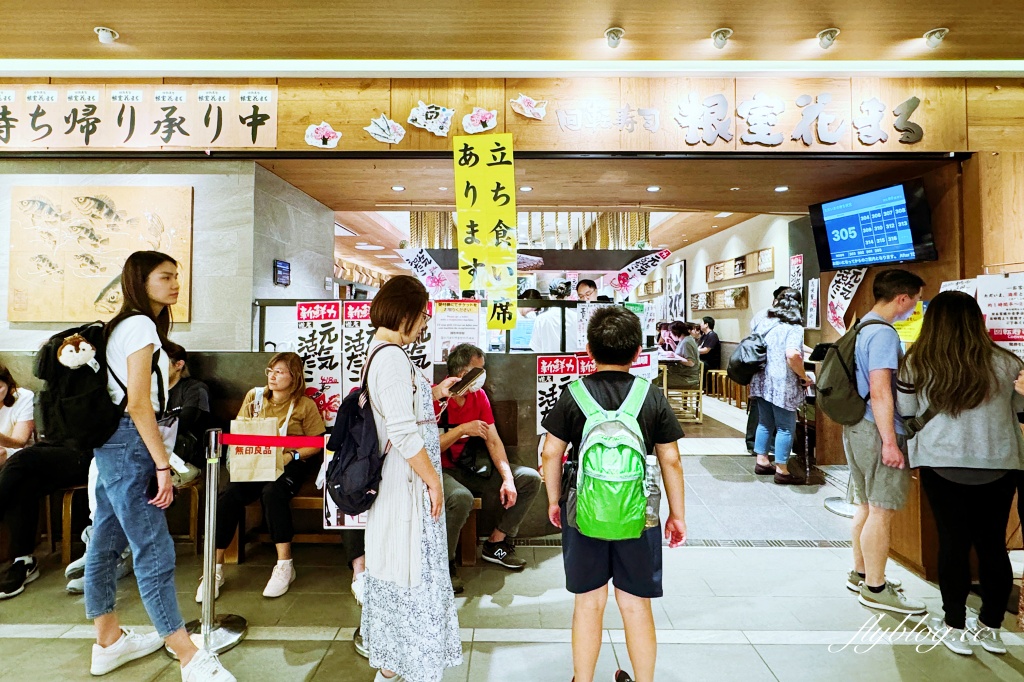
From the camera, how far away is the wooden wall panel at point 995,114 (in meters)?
3.74

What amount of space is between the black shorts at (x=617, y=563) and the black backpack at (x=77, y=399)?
5.93ft

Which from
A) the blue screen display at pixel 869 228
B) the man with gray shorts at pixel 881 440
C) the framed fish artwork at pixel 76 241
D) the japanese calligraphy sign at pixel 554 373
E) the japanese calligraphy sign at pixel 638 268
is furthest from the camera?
the japanese calligraphy sign at pixel 638 268

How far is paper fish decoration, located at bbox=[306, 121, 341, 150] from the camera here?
3.79 meters

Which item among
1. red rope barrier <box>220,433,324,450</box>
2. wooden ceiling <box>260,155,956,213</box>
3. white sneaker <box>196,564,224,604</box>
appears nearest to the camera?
red rope barrier <box>220,433,324,450</box>

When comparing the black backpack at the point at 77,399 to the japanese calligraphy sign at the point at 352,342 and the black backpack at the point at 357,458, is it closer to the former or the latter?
the black backpack at the point at 357,458

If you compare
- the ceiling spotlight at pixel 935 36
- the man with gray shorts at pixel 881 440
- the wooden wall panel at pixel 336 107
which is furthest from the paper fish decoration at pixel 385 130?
the ceiling spotlight at pixel 935 36

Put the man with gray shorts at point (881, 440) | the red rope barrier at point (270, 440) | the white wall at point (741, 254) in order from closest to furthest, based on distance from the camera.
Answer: the red rope barrier at point (270, 440)
the man with gray shorts at point (881, 440)
the white wall at point (741, 254)

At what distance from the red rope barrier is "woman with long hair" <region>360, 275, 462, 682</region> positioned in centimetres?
67

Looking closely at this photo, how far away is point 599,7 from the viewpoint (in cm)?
300

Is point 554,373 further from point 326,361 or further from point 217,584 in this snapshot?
point 217,584

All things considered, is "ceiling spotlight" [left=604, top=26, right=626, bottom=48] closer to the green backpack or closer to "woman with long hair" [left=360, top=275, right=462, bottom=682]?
"woman with long hair" [left=360, top=275, right=462, bottom=682]

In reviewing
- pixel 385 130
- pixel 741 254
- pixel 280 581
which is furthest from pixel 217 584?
pixel 741 254

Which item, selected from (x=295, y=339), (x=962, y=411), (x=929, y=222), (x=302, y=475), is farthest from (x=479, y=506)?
(x=929, y=222)

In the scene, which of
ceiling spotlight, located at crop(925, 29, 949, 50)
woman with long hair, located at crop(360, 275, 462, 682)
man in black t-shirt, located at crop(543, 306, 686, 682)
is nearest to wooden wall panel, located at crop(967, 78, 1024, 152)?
ceiling spotlight, located at crop(925, 29, 949, 50)
